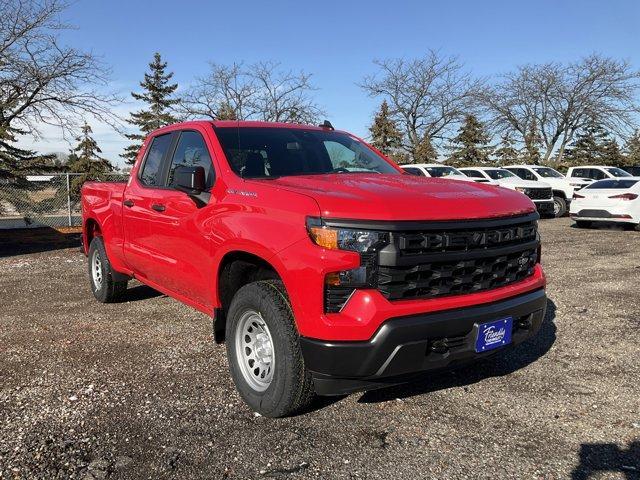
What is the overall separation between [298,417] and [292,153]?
1.99 m

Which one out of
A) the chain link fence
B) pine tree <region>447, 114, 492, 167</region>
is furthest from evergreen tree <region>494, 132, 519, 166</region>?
the chain link fence

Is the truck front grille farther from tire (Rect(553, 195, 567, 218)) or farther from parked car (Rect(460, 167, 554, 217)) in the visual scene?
tire (Rect(553, 195, 567, 218))

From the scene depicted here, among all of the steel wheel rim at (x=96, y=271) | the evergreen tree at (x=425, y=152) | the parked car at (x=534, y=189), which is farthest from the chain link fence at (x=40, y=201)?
the evergreen tree at (x=425, y=152)

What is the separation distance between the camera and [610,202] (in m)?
13.1

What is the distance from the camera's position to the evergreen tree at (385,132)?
40781 millimetres

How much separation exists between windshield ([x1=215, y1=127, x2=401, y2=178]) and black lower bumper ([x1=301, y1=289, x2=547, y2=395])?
1.55m

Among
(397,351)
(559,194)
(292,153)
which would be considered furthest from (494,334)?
(559,194)

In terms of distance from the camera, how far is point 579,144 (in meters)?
46.1

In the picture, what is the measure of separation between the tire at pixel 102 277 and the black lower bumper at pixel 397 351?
12.1 feet

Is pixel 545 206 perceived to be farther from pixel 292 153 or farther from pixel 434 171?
pixel 292 153

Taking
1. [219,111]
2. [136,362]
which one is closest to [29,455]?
[136,362]

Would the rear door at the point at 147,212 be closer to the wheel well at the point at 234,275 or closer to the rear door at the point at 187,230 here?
the rear door at the point at 187,230

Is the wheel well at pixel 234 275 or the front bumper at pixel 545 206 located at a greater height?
the wheel well at pixel 234 275

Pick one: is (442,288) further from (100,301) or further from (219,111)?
(219,111)
